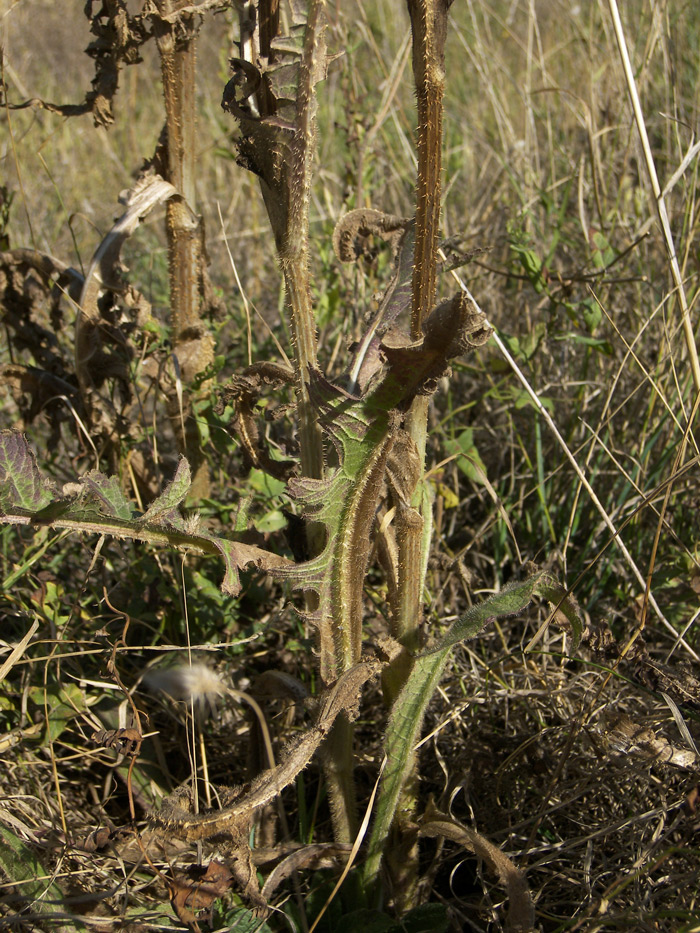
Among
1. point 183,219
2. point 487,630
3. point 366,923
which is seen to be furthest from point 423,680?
point 183,219

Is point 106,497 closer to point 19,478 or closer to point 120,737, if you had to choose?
point 19,478

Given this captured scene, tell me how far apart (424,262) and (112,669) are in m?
0.74

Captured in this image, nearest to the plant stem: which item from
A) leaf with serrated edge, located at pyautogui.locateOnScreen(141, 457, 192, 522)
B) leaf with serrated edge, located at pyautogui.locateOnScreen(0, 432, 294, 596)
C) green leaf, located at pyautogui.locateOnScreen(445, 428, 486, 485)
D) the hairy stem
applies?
the hairy stem

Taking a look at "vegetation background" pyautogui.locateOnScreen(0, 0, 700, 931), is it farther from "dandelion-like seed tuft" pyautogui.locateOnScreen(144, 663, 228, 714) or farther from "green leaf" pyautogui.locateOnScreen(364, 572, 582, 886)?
"green leaf" pyautogui.locateOnScreen(364, 572, 582, 886)

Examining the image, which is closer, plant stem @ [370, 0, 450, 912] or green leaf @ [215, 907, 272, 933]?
plant stem @ [370, 0, 450, 912]

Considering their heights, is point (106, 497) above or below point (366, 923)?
above

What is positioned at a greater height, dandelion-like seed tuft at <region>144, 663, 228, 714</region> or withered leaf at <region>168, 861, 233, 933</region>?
dandelion-like seed tuft at <region>144, 663, 228, 714</region>

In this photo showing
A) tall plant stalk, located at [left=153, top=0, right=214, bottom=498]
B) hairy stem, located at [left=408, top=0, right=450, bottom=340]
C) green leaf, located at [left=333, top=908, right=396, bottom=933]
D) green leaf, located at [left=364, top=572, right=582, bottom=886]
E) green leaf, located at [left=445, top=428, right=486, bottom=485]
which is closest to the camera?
hairy stem, located at [left=408, top=0, right=450, bottom=340]

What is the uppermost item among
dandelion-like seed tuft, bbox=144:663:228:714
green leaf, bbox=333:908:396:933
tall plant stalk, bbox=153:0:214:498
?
tall plant stalk, bbox=153:0:214:498

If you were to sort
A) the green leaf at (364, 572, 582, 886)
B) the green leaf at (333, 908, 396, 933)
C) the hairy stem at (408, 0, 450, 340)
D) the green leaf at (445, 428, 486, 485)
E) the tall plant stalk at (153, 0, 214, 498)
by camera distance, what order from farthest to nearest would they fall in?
the green leaf at (445, 428, 486, 485) → the tall plant stalk at (153, 0, 214, 498) → the green leaf at (333, 908, 396, 933) → the green leaf at (364, 572, 582, 886) → the hairy stem at (408, 0, 450, 340)

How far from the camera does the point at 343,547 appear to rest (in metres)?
0.96

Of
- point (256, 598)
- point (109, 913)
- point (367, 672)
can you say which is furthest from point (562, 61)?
point (109, 913)

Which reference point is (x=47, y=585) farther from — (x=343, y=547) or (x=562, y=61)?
(x=562, y=61)

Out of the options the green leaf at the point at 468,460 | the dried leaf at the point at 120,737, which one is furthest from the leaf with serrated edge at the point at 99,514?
the green leaf at the point at 468,460
